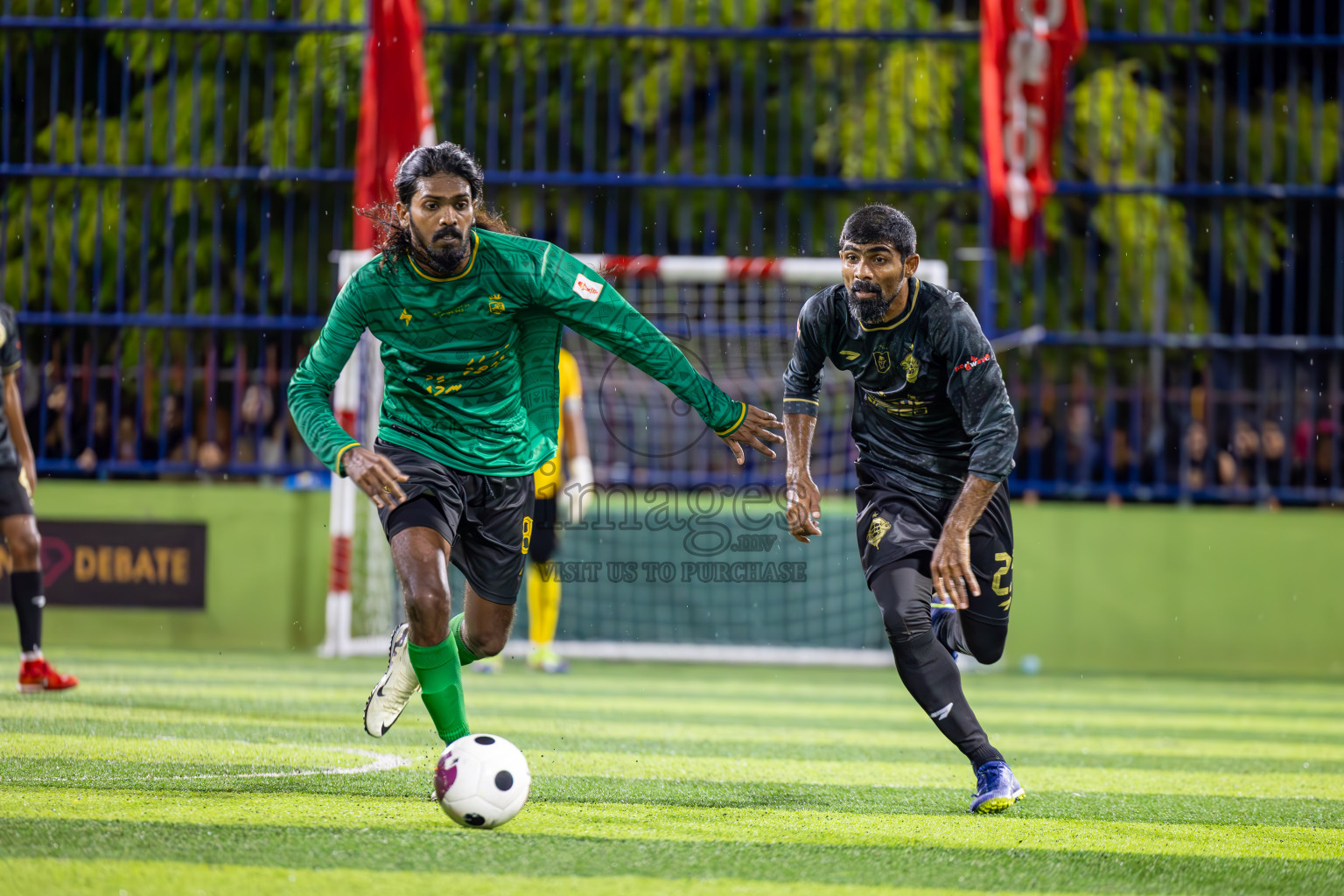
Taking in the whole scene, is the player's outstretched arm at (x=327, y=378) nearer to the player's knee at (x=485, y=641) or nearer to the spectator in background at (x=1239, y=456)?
the player's knee at (x=485, y=641)

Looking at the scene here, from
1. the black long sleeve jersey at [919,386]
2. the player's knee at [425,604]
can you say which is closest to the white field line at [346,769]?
the player's knee at [425,604]

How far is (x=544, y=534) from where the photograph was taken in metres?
9.95

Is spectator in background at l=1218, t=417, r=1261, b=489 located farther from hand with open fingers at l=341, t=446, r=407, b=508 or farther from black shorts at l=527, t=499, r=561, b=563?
hand with open fingers at l=341, t=446, r=407, b=508

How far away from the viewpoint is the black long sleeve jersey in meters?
5.14

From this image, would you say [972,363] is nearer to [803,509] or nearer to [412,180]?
[803,509]

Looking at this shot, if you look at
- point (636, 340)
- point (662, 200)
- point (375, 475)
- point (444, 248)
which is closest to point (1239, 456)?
point (662, 200)

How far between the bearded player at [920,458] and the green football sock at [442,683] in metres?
1.25

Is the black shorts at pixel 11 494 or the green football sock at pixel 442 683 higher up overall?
the black shorts at pixel 11 494

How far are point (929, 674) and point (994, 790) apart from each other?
0.41 meters

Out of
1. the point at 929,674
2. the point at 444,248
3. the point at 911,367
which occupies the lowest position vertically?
the point at 929,674

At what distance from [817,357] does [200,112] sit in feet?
31.5

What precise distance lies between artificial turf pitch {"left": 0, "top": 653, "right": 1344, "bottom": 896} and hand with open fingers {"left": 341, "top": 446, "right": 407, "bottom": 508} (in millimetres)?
915

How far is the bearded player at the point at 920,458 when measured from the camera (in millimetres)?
5078

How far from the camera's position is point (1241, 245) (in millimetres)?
11648
